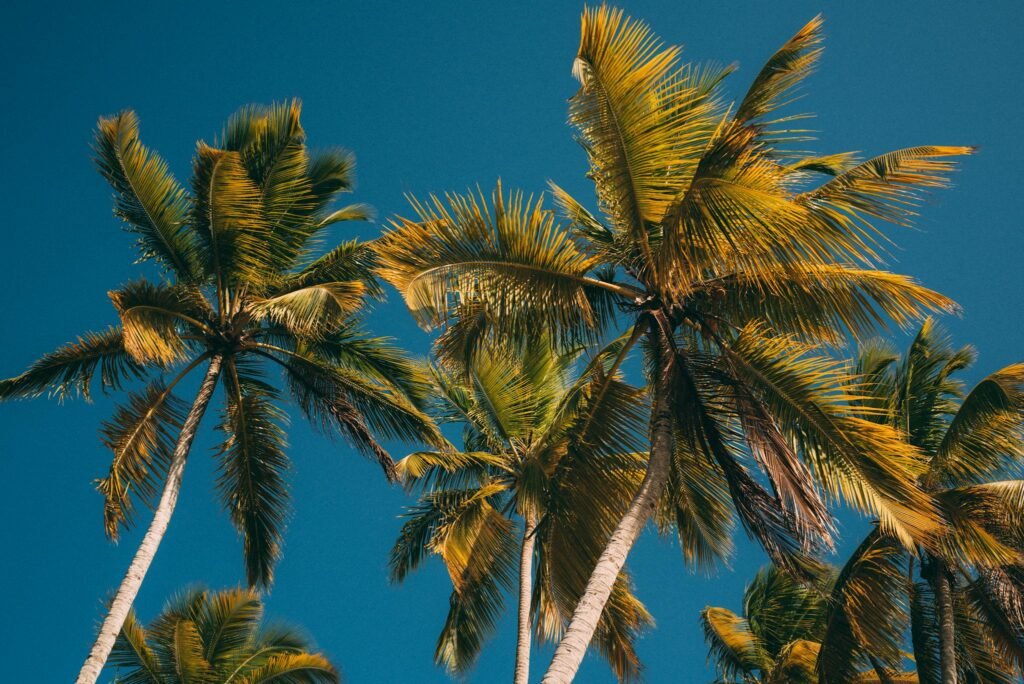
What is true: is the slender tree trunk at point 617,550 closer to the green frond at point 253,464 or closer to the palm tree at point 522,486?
the palm tree at point 522,486

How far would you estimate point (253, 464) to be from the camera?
15.7m

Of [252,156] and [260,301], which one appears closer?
[260,301]

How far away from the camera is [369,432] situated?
15.7 m

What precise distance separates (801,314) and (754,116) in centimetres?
222

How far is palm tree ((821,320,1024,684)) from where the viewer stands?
45.8 ft

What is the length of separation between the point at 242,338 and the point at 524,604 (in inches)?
242

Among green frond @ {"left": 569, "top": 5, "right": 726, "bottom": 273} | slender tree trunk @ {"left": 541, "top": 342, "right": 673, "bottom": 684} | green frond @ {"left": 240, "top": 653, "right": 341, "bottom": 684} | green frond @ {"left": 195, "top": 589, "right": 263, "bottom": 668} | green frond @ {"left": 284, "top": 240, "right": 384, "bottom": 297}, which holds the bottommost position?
slender tree trunk @ {"left": 541, "top": 342, "right": 673, "bottom": 684}

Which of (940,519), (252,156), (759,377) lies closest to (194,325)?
(252,156)

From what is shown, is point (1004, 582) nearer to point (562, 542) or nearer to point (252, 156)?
point (562, 542)

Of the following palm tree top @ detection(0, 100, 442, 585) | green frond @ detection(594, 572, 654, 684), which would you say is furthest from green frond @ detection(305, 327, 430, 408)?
green frond @ detection(594, 572, 654, 684)

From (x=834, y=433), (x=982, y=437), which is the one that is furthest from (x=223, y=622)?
(x=982, y=437)

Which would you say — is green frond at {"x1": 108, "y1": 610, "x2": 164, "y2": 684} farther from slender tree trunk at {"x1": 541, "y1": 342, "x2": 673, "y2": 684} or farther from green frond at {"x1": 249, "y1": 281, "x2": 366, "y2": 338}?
slender tree trunk at {"x1": 541, "y1": 342, "x2": 673, "y2": 684}

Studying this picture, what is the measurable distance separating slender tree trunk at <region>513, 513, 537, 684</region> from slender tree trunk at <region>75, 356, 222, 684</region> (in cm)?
509

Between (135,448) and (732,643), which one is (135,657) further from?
(732,643)
